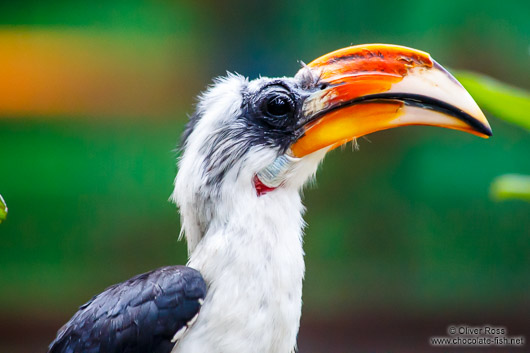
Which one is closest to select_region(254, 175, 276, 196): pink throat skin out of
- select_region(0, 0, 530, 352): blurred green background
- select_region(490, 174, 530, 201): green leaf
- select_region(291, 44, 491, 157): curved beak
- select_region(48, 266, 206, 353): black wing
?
select_region(291, 44, 491, 157): curved beak

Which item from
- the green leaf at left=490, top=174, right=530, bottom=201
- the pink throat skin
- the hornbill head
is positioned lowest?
the pink throat skin

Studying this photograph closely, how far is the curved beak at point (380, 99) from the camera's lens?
1629mm

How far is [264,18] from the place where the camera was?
4320 millimetres

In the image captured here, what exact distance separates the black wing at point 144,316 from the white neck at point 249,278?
4cm

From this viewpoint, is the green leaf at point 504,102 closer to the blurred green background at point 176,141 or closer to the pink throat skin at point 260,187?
the pink throat skin at point 260,187

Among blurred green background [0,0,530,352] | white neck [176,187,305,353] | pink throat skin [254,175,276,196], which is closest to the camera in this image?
white neck [176,187,305,353]

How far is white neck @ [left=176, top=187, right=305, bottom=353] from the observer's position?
61.7 inches

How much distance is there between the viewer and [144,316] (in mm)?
1603

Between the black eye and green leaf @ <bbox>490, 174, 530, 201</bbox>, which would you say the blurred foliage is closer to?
green leaf @ <bbox>490, 174, 530, 201</bbox>

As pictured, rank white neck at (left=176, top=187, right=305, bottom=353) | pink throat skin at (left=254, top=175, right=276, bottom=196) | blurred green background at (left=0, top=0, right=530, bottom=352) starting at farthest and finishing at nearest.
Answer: blurred green background at (left=0, top=0, right=530, bottom=352) < pink throat skin at (left=254, top=175, right=276, bottom=196) < white neck at (left=176, top=187, right=305, bottom=353)

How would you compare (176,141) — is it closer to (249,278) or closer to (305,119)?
(305,119)

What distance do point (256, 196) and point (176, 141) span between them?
2.68 meters

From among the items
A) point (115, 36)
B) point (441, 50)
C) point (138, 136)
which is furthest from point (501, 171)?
point (115, 36)

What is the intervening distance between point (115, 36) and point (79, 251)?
1.43m
